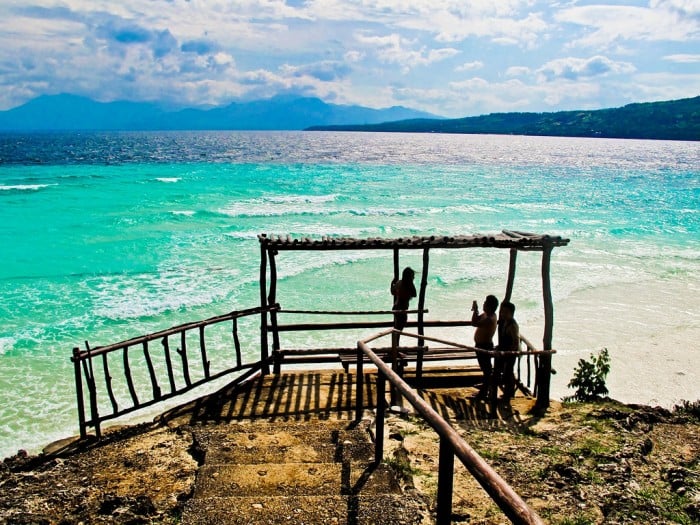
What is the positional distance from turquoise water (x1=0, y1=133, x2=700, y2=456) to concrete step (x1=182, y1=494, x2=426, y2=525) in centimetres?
634

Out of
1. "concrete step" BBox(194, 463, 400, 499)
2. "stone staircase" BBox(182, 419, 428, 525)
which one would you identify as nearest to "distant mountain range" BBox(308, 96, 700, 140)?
"stone staircase" BBox(182, 419, 428, 525)

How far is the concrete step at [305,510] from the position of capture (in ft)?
13.4

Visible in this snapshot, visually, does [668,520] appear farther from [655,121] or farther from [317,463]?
[655,121]

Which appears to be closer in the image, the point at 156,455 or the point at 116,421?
the point at 156,455

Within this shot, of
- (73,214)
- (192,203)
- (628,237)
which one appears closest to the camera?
(628,237)

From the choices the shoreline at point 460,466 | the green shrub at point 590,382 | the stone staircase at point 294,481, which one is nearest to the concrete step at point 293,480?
the stone staircase at point 294,481

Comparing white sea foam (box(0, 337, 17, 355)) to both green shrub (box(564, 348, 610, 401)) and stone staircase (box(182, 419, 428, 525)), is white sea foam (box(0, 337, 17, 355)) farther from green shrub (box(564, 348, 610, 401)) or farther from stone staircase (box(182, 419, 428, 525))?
green shrub (box(564, 348, 610, 401))

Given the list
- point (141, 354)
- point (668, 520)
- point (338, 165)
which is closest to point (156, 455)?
point (668, 520)

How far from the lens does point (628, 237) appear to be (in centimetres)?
3017

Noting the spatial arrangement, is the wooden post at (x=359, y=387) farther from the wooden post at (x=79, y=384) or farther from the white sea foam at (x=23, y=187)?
the white sea foam at (x=23, y=187)

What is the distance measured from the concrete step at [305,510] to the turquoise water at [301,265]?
6.34 meters

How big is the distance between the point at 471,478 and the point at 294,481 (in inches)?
76.9

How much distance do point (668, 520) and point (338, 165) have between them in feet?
239

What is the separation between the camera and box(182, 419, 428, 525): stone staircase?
13.6 ft
